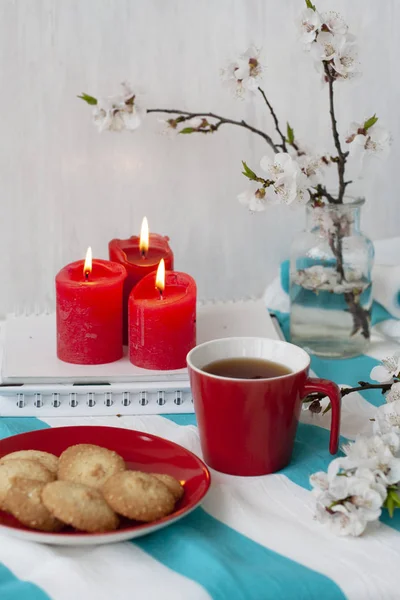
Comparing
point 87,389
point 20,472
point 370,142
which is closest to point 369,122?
point 370,142

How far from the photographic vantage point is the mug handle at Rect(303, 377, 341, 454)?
69 centimetres

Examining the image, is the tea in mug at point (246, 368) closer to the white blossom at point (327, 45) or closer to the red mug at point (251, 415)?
the red mug at point (251, 415)

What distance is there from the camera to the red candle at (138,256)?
0.88m

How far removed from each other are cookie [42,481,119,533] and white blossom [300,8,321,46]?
51cm

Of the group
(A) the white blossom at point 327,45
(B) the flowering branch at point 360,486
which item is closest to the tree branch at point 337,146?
(A) the white blossom at point 327,45

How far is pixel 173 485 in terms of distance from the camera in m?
0.60

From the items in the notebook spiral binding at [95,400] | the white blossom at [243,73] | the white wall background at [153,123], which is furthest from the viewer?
the white wall background at [153,123]

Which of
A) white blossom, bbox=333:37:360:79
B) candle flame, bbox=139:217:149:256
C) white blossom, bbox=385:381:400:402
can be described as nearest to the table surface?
white blossom, bbox=385:381:400:402

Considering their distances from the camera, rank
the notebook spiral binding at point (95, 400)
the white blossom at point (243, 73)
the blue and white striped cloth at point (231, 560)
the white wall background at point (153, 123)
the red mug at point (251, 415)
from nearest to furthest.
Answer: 1. the blue and white striped cloth at point (231, 560)
2. the red mug at point (251, 415)
3. the notebook spiral binding at point (95, 400)
4. the white blossom at point (243, 73)
5. the white wall background at point (153, 123)

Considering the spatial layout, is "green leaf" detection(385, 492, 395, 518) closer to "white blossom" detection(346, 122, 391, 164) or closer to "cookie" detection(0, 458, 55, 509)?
"cookie" detection(0, 458, 55, 509)

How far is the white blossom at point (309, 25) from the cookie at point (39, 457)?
1.56 ft

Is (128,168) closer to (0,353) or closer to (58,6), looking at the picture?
(58,6)

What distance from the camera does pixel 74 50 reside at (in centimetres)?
103

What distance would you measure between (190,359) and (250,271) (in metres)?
0.48
